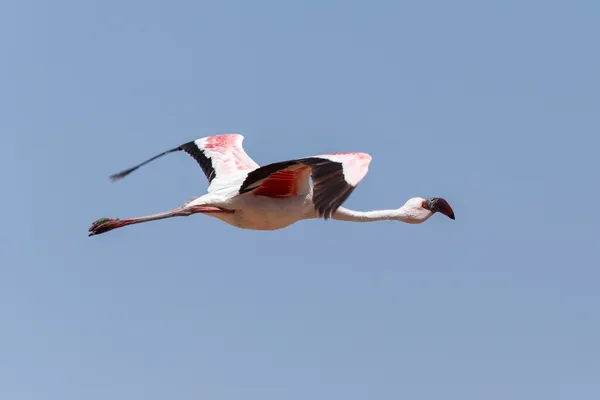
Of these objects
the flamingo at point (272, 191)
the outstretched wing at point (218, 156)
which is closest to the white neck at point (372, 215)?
the flamingo at point (272, 191)

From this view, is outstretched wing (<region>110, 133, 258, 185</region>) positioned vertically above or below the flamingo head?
above

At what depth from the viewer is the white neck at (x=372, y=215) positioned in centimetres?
2311

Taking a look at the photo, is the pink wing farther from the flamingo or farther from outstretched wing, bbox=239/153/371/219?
outstretched wing, bbox=239/153/371/219

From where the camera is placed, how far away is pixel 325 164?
18438mm

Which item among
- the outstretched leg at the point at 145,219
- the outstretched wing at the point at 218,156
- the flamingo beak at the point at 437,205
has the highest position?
the outstretched wing at the point at 218,156

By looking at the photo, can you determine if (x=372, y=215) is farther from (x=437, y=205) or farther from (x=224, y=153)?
(x=224, y=153)

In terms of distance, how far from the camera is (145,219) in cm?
2148

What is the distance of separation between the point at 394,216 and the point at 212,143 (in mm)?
4273

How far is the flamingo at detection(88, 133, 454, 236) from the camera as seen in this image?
1812 centimetres

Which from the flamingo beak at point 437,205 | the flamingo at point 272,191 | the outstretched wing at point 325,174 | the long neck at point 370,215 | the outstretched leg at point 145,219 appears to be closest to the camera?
the outstretched wing at point 325,174

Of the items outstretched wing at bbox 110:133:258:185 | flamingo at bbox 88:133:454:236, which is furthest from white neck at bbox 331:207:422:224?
outstretched wing at bbox 110:133:258:185

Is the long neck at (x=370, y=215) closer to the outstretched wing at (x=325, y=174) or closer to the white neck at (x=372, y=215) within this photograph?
the white neck at (x=372, y=215)

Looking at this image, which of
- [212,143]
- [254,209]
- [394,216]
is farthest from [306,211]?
[212,143]

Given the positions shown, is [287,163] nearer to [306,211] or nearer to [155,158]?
[306,211]
